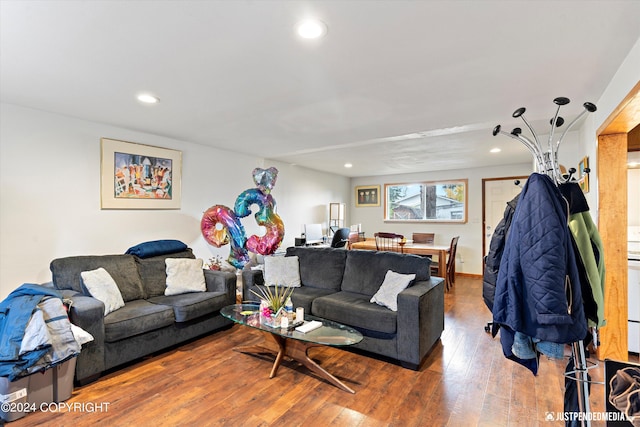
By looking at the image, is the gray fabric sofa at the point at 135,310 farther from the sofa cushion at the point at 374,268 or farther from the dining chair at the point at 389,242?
the dining chair at the point at 389,242

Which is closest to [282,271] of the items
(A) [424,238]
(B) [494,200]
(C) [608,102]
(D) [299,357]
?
(D) [299,357]

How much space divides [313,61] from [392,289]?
209 centimetres

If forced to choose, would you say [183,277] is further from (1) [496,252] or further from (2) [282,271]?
(1) [496,252]

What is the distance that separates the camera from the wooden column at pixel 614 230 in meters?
2.61

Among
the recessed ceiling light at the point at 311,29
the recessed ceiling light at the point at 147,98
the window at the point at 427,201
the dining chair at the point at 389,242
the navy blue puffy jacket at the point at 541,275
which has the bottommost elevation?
the dining chair at the point at 389,242

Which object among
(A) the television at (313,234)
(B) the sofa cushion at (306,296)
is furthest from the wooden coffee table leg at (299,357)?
(A) the television at (313,234)

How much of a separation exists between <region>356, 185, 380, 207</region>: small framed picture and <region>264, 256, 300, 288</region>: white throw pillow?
15.2 feet

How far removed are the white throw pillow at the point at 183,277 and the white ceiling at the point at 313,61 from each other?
1.57 meters

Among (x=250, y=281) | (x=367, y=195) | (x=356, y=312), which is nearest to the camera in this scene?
(x=356, y=312)

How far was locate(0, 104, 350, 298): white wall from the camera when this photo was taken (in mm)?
2896

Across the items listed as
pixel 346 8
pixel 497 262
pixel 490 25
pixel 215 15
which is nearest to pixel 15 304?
pixel 215 15

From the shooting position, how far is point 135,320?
2.61 meters

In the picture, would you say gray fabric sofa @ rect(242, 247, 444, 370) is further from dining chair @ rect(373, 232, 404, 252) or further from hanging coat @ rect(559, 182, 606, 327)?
dining chair @ rect(373, 232, 404, 252)

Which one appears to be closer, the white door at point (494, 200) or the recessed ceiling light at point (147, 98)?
the recessed ceiling light at point (147, 98)
